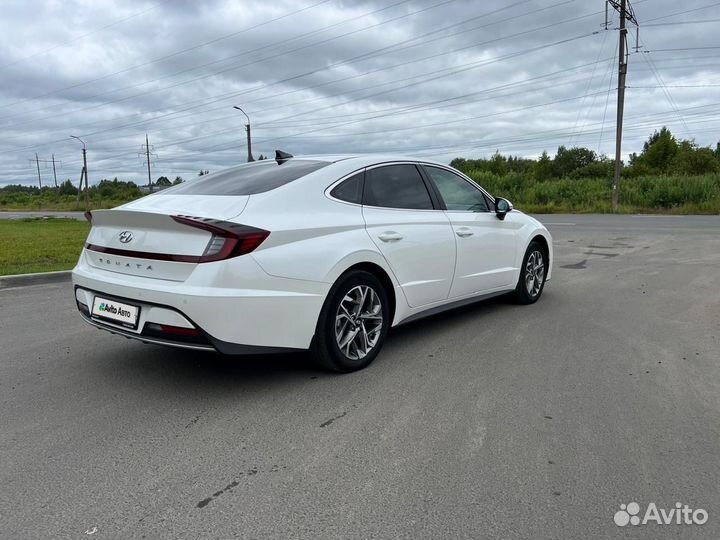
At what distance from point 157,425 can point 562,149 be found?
302ft

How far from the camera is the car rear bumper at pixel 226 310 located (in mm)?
3379

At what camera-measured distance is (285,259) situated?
3.62 m

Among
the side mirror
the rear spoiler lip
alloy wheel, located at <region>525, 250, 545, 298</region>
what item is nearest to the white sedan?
the rear spoiler lip

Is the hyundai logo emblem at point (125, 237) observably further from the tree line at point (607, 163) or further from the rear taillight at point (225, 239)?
the tree line at point (607, 163)

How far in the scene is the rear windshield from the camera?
4.10 metres

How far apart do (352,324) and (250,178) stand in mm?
1353

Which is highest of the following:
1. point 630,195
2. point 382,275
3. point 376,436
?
point 630,195

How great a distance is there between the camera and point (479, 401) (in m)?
3.63

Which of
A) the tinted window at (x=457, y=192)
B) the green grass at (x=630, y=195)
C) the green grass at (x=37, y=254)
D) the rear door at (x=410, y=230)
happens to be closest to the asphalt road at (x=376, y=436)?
the rear door at (x=410, y=230)

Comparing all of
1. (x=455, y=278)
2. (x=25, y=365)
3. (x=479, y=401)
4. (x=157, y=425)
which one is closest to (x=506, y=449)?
(x=479, y=401)

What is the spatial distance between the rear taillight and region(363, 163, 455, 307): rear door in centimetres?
108

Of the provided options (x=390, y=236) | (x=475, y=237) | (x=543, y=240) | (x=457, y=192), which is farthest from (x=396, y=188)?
(x=543, y=240)

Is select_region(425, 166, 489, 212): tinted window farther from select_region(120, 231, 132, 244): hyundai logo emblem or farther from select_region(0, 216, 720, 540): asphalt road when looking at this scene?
select_region(120, 231, 132, 244): hyundai logo emblem

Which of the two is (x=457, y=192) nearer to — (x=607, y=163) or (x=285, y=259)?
(x=285, y=259)
